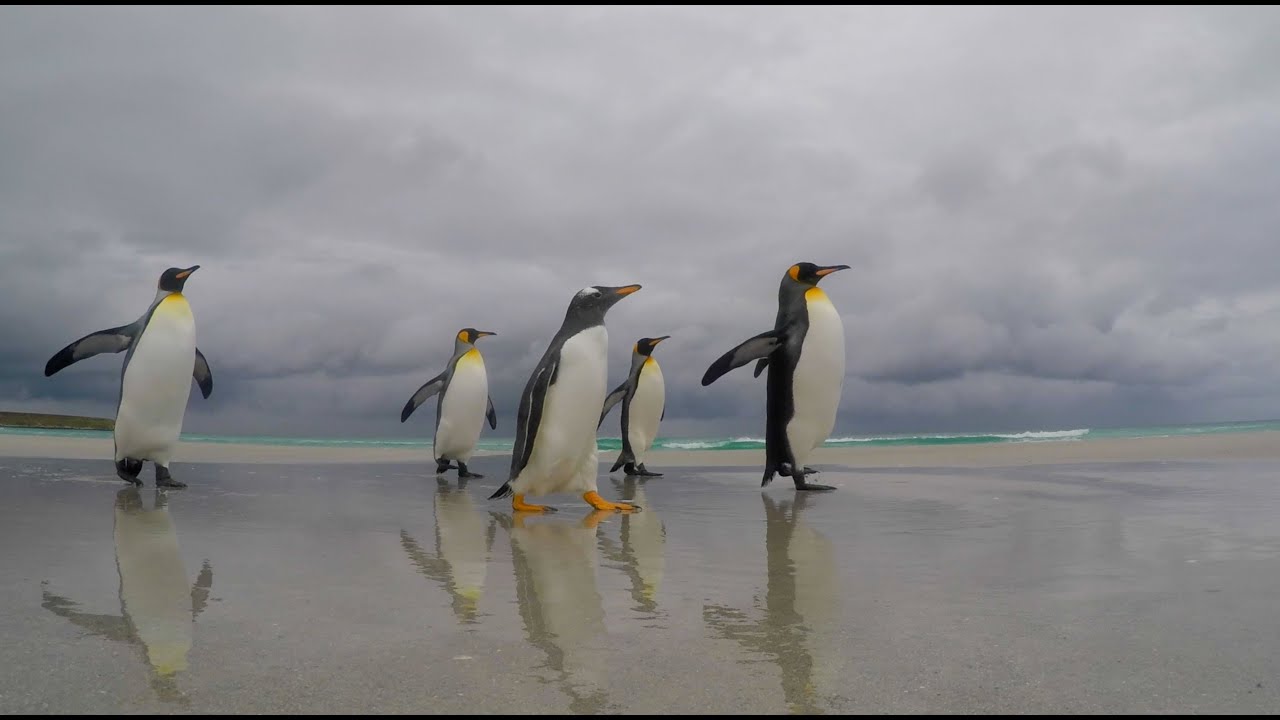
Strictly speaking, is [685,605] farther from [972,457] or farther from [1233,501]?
[972,457]

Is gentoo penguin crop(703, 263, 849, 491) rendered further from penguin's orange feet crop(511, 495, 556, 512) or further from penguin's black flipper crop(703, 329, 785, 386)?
penguin's orange feet crop(511, 495, 556, 512)

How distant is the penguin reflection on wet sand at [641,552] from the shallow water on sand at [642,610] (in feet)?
0.07

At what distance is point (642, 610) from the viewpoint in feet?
9.21

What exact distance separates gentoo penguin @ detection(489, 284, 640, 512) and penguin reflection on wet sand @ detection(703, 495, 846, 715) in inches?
80.1

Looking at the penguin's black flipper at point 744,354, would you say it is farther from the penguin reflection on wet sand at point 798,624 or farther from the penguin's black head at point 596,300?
the penguin reflection on wet sand at point 798,624

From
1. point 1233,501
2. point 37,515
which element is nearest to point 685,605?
point 37,515

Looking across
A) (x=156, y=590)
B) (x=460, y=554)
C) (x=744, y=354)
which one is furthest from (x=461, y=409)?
(x=156, y=590)

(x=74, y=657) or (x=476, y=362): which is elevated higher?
(x=476, y=362)

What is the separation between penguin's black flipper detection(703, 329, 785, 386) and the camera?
309 inches

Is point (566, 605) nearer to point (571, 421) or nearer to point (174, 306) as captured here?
point (571, 421)

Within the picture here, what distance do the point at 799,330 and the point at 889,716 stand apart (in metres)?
6.30

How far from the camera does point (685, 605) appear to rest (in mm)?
2883

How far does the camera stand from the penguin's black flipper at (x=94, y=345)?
26.7 feet

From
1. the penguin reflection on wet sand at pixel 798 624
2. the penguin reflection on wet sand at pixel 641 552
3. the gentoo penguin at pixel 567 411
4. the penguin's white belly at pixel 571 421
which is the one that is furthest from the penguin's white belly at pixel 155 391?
the penguin reflection on wet sand at pixel 798 624
